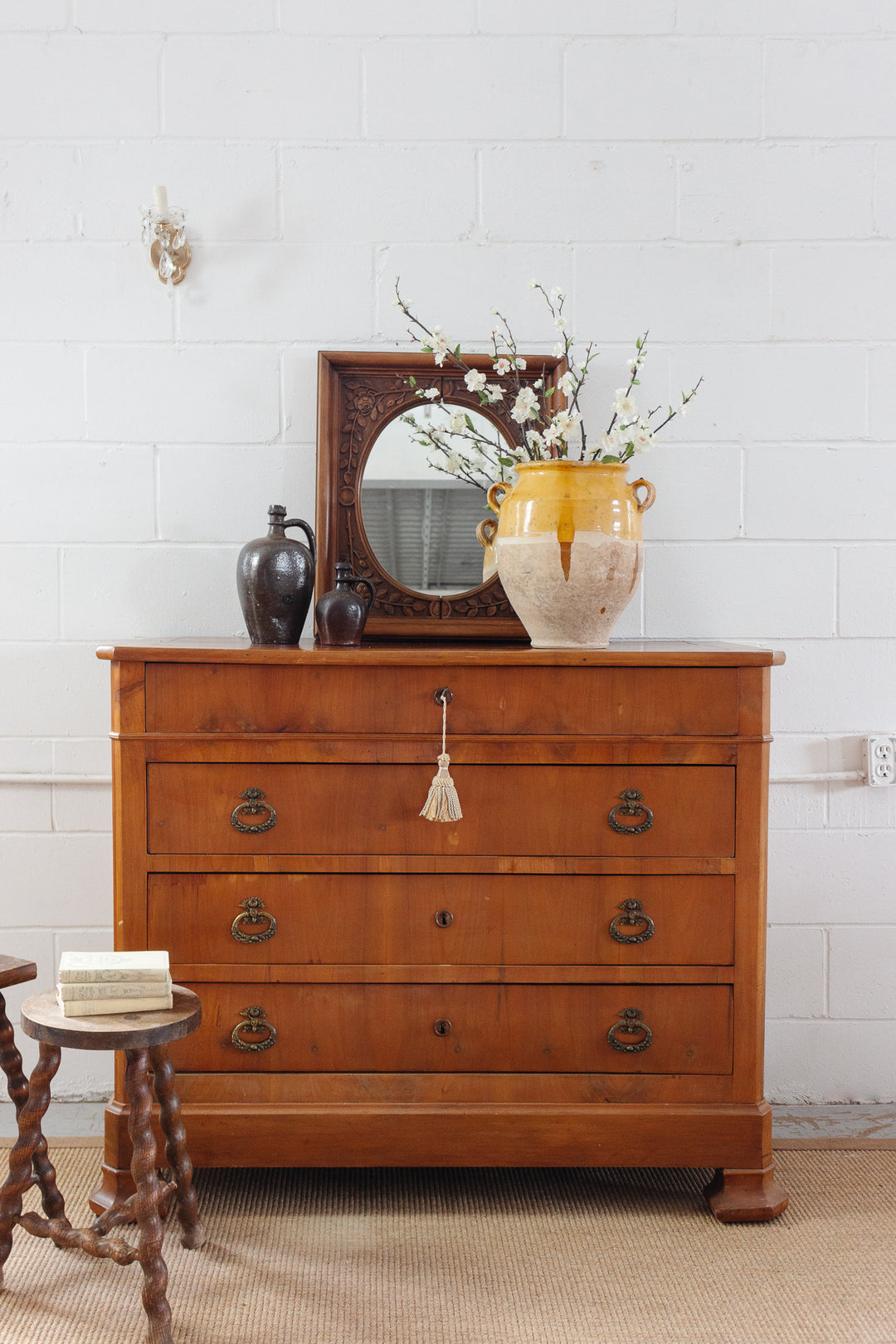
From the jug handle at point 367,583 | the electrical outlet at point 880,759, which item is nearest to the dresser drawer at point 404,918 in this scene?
the jug handle at point 367,583

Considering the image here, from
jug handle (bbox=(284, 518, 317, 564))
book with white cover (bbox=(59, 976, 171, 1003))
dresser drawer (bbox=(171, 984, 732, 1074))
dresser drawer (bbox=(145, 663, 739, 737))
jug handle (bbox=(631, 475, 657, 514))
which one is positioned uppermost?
jug handle (bbox=(631, 475, 657, 514))

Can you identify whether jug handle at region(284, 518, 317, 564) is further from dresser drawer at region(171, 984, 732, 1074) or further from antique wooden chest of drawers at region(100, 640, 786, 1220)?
dresser drawer at region(171, 984, 732, 1074)

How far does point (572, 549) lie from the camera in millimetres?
1850

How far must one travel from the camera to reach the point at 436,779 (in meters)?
1.76

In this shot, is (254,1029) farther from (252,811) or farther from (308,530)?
(308,530)

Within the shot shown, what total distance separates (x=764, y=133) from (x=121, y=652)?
70.7 inches

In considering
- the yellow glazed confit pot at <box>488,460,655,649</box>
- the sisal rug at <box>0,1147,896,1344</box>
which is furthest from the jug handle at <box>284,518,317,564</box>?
the sisal rug at <box>0,1147,896,1344</box>

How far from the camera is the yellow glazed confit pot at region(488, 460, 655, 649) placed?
1.86m

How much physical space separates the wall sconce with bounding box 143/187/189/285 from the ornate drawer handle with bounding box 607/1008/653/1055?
179cm

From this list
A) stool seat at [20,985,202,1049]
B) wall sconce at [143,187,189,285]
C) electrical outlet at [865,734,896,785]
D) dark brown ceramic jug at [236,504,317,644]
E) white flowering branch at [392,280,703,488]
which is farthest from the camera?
electrical outlet at [865,734,896,785]

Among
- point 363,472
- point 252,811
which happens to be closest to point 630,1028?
point 252,811

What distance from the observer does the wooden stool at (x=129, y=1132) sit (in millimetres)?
1520

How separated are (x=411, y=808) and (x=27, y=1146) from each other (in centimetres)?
81

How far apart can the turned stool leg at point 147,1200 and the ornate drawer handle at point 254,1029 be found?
0.27 m
